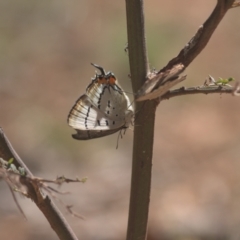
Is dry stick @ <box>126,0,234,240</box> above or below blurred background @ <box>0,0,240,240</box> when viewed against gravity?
below

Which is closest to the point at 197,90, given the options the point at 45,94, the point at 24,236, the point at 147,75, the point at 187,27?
the point at 147,75

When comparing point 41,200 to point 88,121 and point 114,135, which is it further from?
point 114,135

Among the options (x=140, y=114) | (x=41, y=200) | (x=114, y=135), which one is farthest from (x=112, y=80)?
(x=114, y=135)

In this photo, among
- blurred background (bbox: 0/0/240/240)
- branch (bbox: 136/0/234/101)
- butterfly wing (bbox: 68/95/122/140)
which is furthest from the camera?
blurred background (bbox: 0/0/240/240)

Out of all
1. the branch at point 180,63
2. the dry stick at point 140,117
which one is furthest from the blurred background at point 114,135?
the branch at point 180,63

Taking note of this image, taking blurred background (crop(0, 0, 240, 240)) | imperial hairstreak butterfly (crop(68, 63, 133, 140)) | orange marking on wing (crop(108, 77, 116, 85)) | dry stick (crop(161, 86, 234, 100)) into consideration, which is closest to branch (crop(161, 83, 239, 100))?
dry stick (crop(161, 86, 234, 100))

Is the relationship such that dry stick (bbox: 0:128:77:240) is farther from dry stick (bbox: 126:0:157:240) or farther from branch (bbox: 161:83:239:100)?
branch (bbox: 161:83:239:100)

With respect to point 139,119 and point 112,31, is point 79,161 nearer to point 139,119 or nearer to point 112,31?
point 112,31

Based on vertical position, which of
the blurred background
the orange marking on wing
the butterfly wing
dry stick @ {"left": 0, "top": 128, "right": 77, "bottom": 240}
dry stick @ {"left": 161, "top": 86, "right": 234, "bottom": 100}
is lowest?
dry stick @ {"left": 0, "top": 128, "right": 77, "bottom": 240}

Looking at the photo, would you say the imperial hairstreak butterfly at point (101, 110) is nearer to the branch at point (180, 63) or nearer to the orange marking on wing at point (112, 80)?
the orange marking on wing at point (112, 80)
